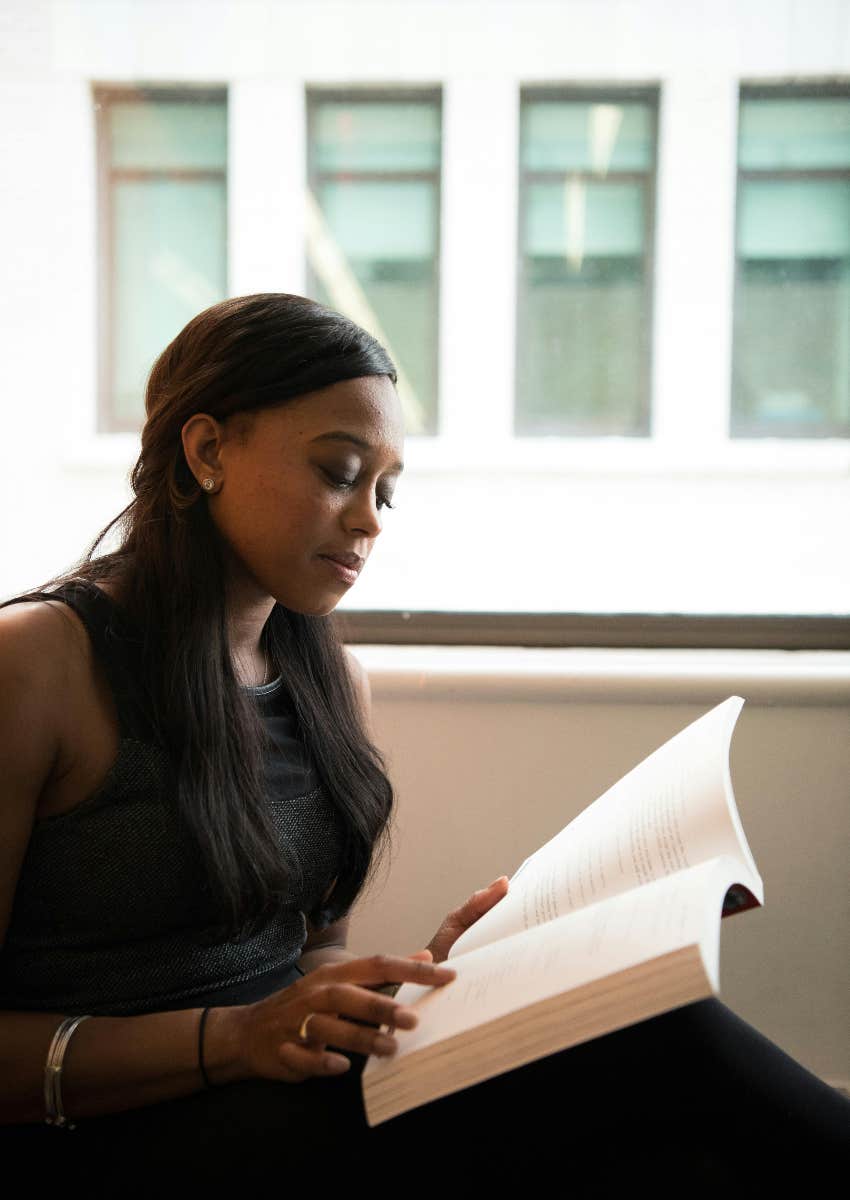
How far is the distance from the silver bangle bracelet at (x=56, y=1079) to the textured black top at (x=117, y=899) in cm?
5

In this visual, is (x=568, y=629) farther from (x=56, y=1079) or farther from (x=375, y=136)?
(x=56, y=1079)

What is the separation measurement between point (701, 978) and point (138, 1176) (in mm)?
459

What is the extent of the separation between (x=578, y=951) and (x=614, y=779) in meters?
1.01

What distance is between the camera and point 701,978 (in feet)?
1.94

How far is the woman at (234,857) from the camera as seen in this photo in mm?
A: 786

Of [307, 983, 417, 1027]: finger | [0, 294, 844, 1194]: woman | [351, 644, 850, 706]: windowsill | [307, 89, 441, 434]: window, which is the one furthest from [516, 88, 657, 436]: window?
[307, 983, 417, 1027]: finger

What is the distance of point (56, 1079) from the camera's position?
84cm

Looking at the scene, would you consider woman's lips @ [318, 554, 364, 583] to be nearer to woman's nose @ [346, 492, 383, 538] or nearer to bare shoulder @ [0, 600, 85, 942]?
woman's nose @ [346, 492, 383, 538]

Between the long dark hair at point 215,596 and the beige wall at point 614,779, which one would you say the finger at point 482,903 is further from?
the beige wall at point 614,779

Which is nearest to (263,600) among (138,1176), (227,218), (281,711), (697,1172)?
(281,711)

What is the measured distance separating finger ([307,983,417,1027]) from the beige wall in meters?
0.90

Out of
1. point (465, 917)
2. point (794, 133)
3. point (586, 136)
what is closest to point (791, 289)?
point (794, 133)

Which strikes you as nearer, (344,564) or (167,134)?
(344,564)

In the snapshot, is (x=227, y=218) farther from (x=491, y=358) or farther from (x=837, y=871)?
(x=837, y=871)
